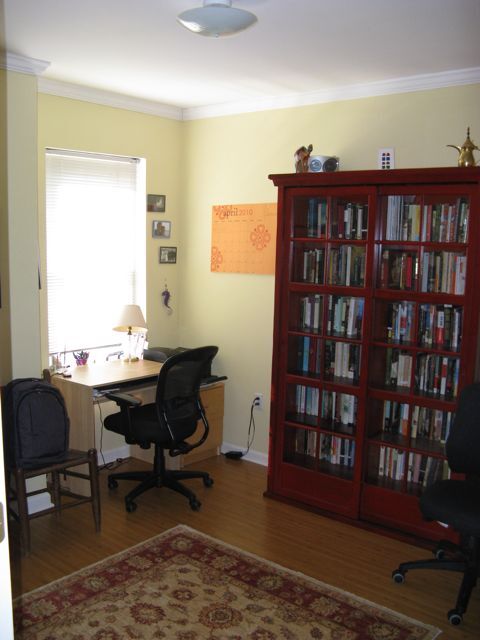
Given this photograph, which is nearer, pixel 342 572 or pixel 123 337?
pixel 342 572

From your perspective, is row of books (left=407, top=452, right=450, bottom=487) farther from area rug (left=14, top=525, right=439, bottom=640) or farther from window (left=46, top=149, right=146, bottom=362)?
window (left=46, top=149, right=146, bottom=362)

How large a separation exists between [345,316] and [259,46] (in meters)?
1.62

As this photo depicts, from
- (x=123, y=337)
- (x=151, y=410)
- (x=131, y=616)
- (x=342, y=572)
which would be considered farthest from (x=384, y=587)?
(x=123, y=337)

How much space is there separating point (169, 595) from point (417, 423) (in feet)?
5.58

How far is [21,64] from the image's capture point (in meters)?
3.48

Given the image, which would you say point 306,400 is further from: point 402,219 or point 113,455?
point 113,455

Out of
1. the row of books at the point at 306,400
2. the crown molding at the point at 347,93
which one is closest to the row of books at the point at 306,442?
the row of books at the point at 306,400

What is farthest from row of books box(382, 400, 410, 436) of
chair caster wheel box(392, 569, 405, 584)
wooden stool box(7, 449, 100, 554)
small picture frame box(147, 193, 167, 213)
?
small picture frame box(147, 193, 167, 213)

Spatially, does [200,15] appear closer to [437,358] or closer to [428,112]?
[428,112]

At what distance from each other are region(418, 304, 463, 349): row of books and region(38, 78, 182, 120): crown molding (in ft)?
8.49

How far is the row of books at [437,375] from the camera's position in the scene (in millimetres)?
3523

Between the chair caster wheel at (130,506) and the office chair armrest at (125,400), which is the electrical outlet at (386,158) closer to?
the office chair armrest at (125,400)

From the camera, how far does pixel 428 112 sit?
3.80 meters

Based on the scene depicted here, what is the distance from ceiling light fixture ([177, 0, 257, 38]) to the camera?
2560 millimetres
